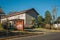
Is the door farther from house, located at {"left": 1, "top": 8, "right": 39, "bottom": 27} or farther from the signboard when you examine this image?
house, located at {"left": 1, "top": 8, "right": 39, "bottom": 27}

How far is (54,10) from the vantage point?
6328 centimetres

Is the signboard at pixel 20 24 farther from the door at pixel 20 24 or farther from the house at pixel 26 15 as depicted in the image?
the house at pixel 26 15

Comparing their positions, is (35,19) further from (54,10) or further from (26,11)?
(54,10)

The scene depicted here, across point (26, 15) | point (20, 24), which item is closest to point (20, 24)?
point (20, 24)

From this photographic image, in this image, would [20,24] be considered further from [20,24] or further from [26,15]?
[26,15]

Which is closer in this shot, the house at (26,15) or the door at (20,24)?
the door at (20,24)

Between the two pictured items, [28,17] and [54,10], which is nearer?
[54,10]

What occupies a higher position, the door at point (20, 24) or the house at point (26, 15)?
the house at point (26, 15)

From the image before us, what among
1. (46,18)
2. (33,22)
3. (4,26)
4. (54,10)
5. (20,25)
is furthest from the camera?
(46,18)

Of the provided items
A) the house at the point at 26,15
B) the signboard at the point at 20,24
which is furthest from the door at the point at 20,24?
the house at the point at 26,15

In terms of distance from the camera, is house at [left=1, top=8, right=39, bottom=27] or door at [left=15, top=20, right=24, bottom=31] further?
house at [left=1, top=8, right=39, bottom=27]

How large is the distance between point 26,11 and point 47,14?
29572 mm

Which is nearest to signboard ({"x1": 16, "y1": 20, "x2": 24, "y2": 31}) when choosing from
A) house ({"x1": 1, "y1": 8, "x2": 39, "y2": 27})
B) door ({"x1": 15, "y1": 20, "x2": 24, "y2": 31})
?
door ({"x1": 15, "y1": 20, "x2": 24, "y2": 31})

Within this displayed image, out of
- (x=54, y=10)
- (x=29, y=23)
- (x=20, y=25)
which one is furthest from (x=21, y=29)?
(x=29, y=23)
